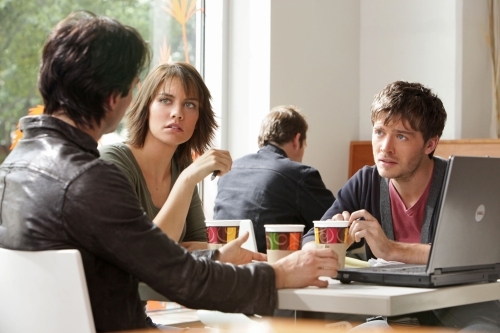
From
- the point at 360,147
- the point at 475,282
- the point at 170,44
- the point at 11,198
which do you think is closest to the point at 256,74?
the point at 170,44

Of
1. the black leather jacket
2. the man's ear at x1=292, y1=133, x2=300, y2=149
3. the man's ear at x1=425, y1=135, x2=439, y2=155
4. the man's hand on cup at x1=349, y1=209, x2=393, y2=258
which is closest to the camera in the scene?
the black leather jacket

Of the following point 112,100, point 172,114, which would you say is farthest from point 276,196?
point 112,100

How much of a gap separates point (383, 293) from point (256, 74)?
10.5 feet

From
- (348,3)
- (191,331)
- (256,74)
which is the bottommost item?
(191,331)

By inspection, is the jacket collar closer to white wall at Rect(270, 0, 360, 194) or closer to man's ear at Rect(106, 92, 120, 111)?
man's ear at Rect(106, 92, 120, 111)

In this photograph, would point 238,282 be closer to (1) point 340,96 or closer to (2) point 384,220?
Result: (2) point 384,220

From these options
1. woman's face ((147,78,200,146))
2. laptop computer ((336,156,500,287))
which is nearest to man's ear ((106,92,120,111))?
laptop computer ((336,156,500,287))

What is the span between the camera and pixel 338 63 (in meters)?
5.13

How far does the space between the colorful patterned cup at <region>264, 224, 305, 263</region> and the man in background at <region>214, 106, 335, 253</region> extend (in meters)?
1.58


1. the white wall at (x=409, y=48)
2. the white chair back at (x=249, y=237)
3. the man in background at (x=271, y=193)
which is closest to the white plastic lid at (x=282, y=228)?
the white chair back at (x=249, y=237)

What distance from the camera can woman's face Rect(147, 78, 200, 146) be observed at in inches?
98.7

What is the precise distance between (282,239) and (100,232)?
1.91ft

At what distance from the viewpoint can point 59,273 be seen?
4.17ft

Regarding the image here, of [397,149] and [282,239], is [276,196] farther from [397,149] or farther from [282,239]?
[282,239]
